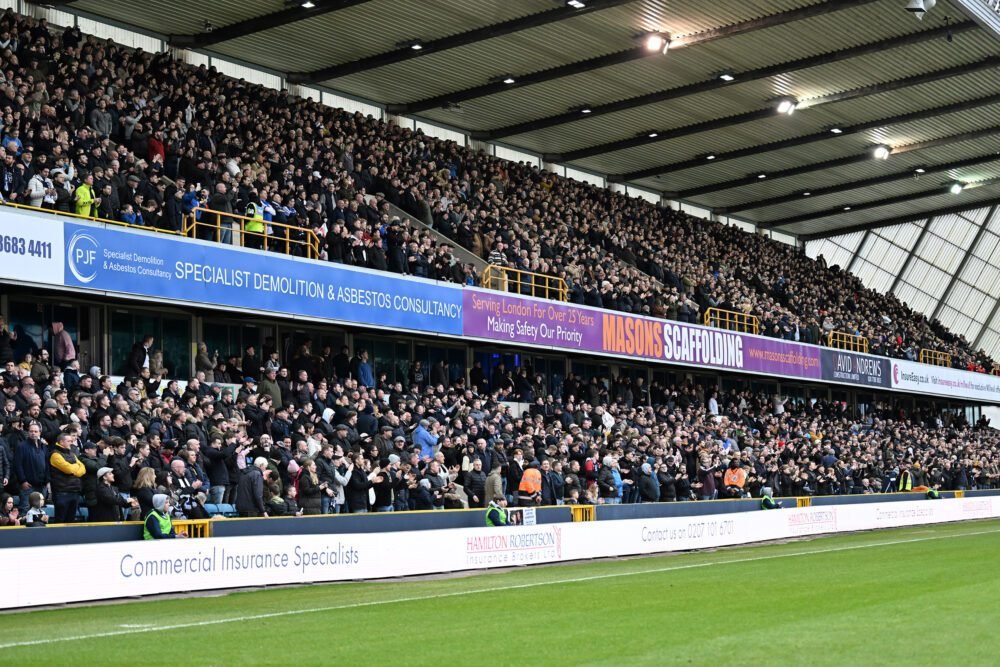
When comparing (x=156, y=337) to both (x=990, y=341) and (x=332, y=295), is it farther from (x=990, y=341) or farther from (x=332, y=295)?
(x=990, y=341)

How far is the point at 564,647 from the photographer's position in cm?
973

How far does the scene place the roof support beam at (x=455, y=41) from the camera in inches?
1176

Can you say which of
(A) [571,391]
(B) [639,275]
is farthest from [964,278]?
(A) [571,391]

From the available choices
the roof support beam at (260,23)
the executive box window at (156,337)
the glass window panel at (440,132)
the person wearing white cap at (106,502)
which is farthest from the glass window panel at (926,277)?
the person wearing white cap at (106,502)

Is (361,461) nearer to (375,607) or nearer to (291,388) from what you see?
(291,388)

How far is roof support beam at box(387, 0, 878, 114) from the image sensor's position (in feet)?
101

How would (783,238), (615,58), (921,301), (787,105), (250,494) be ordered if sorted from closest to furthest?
(250,494) < (615,58) < (787,105) < (783,238) < (921,301)

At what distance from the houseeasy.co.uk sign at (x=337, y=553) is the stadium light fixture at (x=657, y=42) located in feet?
38.0

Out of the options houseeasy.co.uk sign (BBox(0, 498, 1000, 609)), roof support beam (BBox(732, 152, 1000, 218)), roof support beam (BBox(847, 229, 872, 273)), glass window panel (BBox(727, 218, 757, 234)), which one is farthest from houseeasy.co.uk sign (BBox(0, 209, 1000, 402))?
roof support beam (BBox(847, 229, 872, 273))

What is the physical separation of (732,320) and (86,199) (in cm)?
2480

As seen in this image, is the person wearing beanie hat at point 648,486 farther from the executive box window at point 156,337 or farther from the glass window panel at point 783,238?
the glass window panel at point 783,238

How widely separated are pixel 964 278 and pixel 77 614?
53.9 m

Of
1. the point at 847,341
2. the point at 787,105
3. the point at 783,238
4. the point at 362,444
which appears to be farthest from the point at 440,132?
the point at 783,238

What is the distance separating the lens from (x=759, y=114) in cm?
3984
